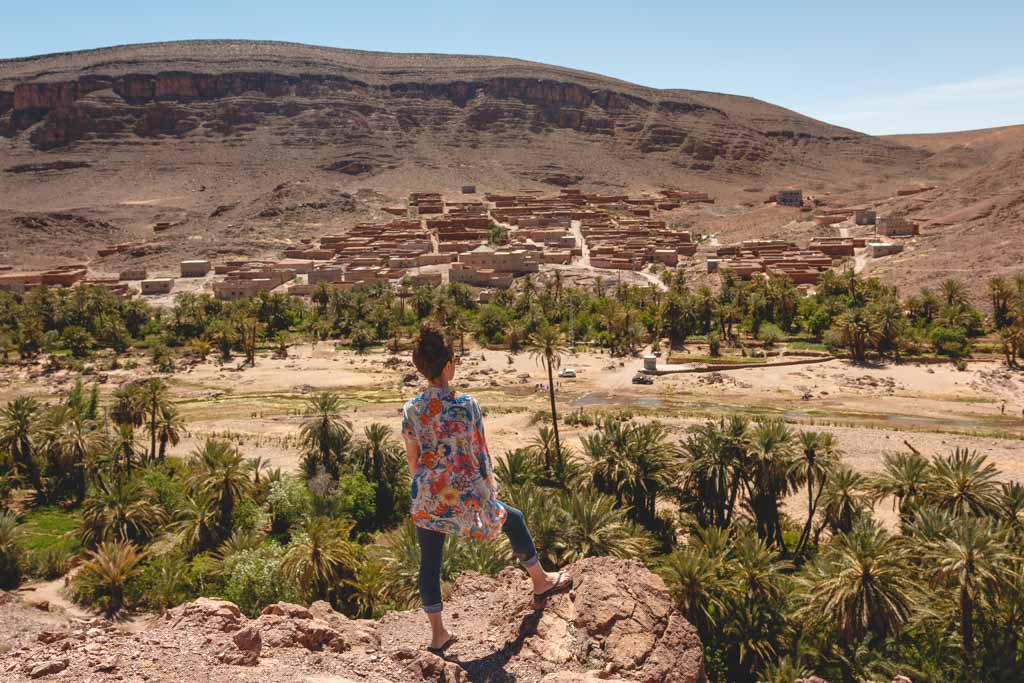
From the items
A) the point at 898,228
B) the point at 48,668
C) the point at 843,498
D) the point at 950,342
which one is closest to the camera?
the point at 48,668

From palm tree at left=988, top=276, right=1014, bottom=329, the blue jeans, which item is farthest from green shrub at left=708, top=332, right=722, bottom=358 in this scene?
the blue jeans

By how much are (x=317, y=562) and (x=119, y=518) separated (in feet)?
23.7

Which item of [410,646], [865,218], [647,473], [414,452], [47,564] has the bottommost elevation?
[47,564]

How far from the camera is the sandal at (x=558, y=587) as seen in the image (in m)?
6.09

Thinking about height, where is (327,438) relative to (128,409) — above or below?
above

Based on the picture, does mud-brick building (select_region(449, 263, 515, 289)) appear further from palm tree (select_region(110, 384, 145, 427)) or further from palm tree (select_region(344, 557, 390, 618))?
palm tree (select_region(344, 557, 390, 618))

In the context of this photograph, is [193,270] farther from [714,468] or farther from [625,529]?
[625,529]

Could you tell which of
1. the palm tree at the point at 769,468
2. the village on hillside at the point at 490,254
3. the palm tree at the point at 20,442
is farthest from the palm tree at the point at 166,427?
the village on hillside at the point at 490,254

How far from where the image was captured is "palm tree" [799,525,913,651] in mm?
11953

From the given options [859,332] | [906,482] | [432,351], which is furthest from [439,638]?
[859,332]

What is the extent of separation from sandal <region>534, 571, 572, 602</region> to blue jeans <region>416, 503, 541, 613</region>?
304mm

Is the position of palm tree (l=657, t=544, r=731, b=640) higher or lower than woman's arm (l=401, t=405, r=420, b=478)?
lower

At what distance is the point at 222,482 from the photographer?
19625mm

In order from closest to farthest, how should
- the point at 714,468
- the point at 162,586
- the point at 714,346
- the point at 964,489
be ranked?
the point at 162,586
the point at 964,489
the point at 714,468
the point at 714,346
